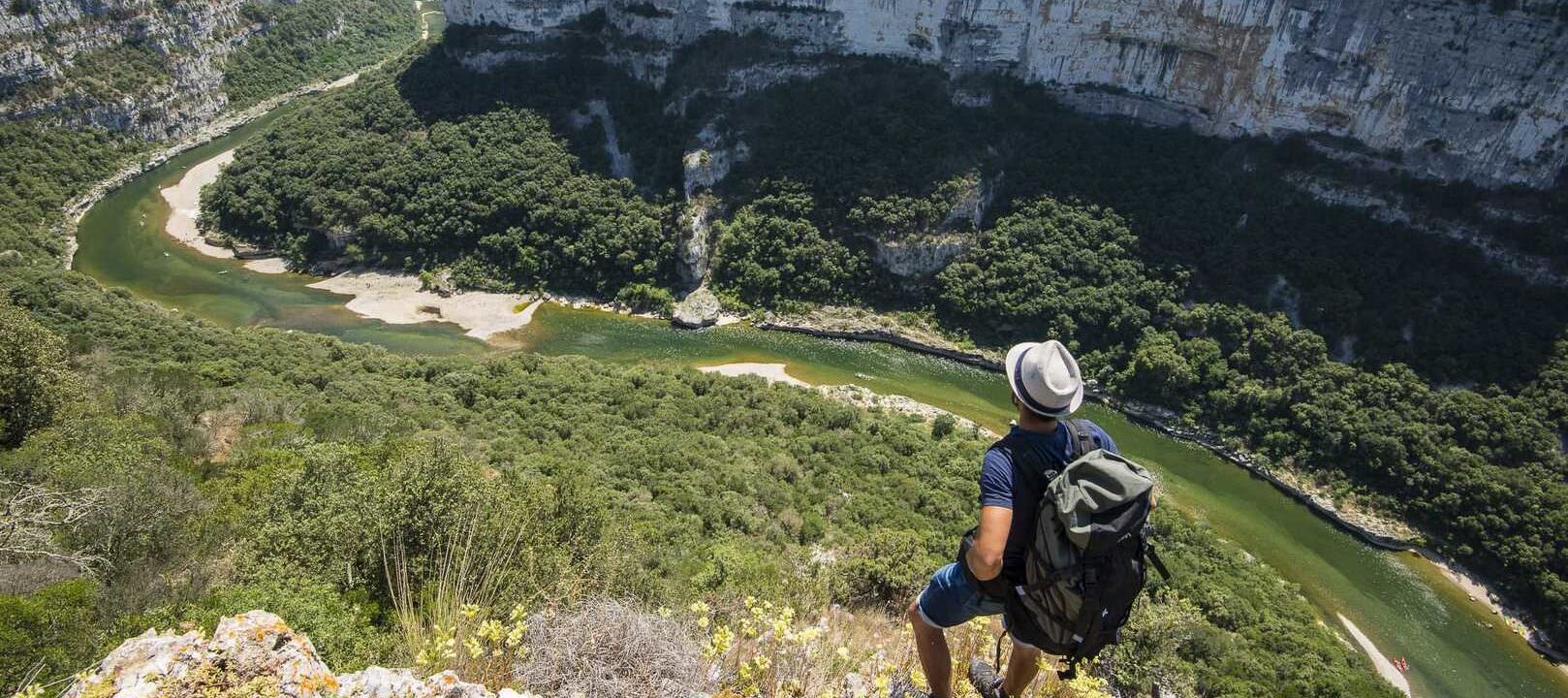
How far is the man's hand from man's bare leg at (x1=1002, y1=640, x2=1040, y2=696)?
1190 millimetres

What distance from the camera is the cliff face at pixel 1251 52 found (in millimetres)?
33094

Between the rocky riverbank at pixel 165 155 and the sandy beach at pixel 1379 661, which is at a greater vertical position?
the rocky riverbank at pixel 165 155

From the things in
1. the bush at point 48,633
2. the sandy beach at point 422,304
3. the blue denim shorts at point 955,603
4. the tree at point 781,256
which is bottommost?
the sandy beach at point 422,304

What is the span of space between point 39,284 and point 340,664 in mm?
38363

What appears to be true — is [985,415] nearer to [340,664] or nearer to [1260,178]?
[1260,178]

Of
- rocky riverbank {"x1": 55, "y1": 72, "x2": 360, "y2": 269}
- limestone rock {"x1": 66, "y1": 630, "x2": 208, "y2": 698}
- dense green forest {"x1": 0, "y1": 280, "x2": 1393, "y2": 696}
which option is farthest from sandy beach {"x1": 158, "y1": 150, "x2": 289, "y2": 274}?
limestone rock {"x1": 66, "y1": 630, "x2": 208, "y2": 698}

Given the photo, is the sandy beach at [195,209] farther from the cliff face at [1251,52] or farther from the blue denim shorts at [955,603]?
the blue denim shorts at [955,603]

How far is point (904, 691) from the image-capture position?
5.52 m

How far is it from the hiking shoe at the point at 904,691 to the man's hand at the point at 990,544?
1.88 metres

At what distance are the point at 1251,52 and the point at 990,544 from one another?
151 feet

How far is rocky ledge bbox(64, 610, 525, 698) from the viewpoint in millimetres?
4363

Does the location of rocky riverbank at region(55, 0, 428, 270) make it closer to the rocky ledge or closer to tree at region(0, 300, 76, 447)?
tree at region(0, 300, 76, 447)

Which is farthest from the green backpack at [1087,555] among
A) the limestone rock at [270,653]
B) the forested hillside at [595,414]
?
the limestone rock at [270,653]

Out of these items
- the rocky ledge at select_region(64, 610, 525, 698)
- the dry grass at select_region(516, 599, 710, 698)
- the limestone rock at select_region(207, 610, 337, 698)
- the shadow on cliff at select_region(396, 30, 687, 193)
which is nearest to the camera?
the rocky ledge at select_region(64, 610, 525, 698)
